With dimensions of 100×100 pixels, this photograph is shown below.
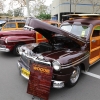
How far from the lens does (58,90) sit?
3781 millimetres

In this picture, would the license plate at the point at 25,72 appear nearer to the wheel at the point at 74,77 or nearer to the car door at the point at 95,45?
the wheel at the point at 74,77

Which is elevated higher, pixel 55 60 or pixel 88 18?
pixel 88 18

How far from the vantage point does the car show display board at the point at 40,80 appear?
3.18 meters

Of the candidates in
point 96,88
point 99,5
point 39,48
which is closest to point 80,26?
point 39,48

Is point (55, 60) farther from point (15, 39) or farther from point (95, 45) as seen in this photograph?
point (15, 39)

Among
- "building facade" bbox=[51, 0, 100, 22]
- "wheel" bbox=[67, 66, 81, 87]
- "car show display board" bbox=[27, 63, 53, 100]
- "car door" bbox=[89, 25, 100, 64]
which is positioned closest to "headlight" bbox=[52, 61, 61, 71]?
"car show display board" bbox=[27, 63, 53, 100]

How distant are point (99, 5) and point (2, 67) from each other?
83.3 ft

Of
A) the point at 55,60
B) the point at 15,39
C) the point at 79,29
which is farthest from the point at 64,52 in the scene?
the point at 15,39

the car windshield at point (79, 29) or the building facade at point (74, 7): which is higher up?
the building facade at point (74, 7)

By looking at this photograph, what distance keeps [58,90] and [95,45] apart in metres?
2.28

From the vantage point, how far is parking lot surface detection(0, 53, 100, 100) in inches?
137

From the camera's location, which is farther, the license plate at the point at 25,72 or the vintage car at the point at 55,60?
the license plate at the point at 25,72

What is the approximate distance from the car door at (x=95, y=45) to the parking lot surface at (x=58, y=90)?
0.49 m

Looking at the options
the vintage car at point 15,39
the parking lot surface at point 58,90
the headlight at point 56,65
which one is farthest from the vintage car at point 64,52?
the vintage car at point 15,39
